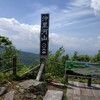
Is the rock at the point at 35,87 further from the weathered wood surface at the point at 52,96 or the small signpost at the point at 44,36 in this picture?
the small signpost at the point at 44,36

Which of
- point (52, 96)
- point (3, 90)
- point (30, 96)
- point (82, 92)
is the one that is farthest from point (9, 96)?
point (82, 92)

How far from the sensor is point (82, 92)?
334 inches

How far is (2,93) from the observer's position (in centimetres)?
746

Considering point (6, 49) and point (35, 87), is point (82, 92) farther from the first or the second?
point (6, 49)

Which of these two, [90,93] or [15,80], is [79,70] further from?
[15,80]

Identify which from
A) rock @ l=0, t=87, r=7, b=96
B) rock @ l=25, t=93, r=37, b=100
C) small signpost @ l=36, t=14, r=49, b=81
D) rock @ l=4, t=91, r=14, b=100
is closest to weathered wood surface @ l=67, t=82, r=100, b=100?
rock @ l=25, t=93, r=37, b=100

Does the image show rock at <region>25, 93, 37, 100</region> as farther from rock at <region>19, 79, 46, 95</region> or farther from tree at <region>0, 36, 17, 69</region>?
tree at <region>0, 36, 17, 69</region>

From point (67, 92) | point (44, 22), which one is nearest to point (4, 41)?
point (44, 22)

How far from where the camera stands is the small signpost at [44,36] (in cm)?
1007

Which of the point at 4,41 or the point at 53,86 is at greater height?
the point at 4,41

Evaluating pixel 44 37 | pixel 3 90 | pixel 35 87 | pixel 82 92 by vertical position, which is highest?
pixel 44 37

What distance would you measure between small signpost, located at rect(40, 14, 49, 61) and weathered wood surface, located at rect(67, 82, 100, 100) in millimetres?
Result: 1909

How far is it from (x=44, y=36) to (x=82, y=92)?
3.32m

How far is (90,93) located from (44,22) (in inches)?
160
